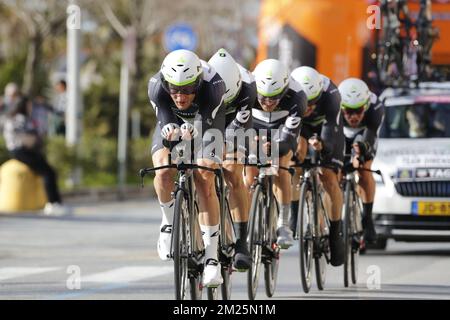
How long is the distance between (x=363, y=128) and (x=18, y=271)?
351 centimetres

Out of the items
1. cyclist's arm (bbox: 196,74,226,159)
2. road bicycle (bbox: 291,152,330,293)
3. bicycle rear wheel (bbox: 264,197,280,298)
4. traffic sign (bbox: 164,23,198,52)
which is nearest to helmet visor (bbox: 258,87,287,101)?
bicycle rear wheel (bbox: 264,197,280,298)

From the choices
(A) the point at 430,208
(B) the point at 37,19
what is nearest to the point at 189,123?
(A) the point at 430,208

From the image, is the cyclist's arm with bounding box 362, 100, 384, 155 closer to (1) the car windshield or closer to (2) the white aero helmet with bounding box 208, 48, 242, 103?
(1) the car windshield

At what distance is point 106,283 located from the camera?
43.6ft

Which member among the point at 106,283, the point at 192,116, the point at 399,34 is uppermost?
the point at 399,34

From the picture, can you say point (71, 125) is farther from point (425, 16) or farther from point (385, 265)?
point (385, 265)

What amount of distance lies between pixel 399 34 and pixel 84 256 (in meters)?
5.30

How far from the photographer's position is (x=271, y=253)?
41.0 feet

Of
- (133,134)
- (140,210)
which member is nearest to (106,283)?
(140,210)

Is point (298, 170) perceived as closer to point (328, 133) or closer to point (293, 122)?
point (328, 133)

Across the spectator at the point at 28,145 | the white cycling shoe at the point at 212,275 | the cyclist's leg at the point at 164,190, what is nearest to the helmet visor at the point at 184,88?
the cyclist's leg at the point at 164,190

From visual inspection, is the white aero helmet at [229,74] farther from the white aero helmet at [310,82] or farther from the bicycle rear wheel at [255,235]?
the white aero helmet at [310,82]

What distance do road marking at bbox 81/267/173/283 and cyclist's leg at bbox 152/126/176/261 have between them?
298 centimetres

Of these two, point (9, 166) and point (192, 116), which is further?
point (9, 166)
